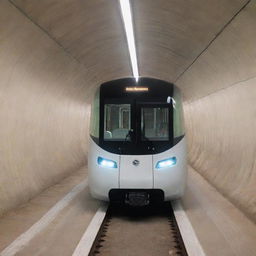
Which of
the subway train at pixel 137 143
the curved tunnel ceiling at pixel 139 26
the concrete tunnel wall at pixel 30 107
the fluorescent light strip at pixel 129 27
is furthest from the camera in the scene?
the fluorescent light strip at pixel 129 27

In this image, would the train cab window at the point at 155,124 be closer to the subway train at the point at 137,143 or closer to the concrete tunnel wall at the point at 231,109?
the subway train at the point at 137,143

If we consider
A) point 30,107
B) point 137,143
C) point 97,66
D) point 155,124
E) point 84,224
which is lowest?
point 84,224

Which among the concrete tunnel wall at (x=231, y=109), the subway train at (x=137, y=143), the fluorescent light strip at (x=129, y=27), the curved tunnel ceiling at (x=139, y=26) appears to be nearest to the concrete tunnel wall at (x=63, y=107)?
the concrete tunnel wall at (x=231, y=109)

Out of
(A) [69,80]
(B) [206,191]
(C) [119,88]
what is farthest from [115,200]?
(A) [69,80]

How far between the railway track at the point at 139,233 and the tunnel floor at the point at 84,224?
338 millimetres

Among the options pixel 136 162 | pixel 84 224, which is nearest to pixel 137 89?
pixel 136 162

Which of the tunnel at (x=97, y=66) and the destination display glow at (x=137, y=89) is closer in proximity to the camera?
the tunnel at (x=97, y=66)

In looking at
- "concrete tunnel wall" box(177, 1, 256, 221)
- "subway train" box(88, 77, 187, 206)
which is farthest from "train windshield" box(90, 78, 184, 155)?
"concrete tunnel wall" box(177, 1, 256, 221)

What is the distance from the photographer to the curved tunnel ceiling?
25.7 ft

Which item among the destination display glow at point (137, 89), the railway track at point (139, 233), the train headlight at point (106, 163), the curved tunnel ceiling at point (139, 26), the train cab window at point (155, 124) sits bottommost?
the railway track at point (139, 233)

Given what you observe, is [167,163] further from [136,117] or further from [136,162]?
[136,117]

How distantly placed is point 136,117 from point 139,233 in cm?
258

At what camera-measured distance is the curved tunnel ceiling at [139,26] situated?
7.85 meters

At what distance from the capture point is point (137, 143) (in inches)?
363
